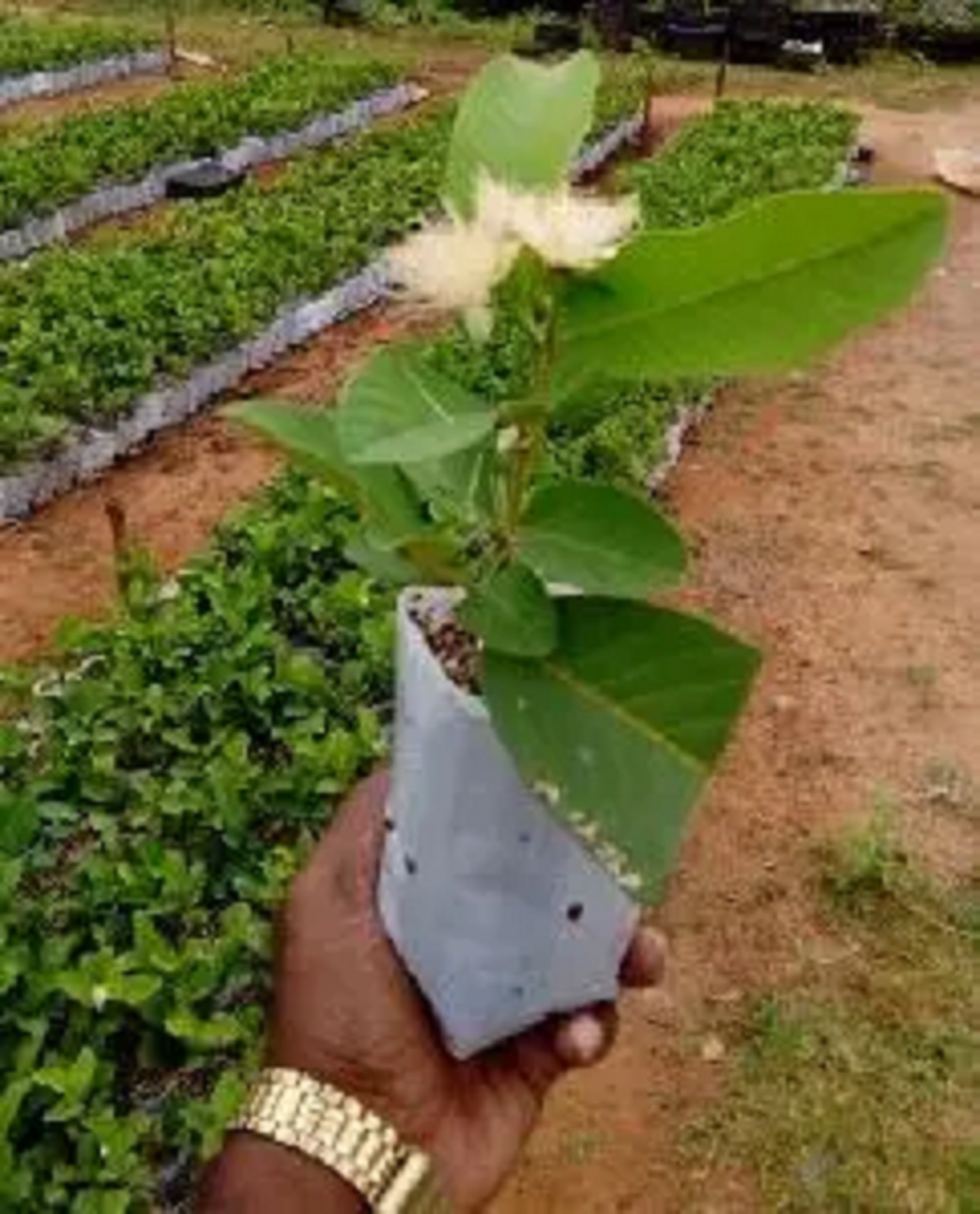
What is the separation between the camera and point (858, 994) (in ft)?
16.3

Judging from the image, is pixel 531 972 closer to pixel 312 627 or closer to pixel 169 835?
pixel 169 835

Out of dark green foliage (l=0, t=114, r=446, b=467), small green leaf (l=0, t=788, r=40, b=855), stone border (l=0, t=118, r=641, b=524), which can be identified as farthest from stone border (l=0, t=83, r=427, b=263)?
small green leaf (l=0, t=788, r=40, b=855)

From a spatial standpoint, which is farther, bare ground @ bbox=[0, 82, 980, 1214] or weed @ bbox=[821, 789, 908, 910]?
weed @ bbox=[821, 789, 908, 910]

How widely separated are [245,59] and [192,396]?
10.6 meters

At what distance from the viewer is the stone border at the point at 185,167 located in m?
11.7

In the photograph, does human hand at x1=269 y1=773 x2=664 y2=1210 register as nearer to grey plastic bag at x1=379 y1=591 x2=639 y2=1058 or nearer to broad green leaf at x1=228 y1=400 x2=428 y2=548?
grey plastic bag at x1=379 y1=591 x2=639 y2=1058

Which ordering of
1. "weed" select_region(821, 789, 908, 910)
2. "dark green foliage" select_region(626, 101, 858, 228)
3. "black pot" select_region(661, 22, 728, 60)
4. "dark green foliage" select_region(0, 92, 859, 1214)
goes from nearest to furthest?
"dark green foliage" select_region(0, 92, 859, 1214) < "weed" select_region(821, 789, 908, 910) < "dark green foliage" select_region(626, 101, 858, 228) < "black pot" select_region(661, 22, 728, 60)

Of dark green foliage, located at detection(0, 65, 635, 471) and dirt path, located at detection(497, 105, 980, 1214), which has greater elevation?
dark green foliage, located at detection(0, 65, 635, 471)

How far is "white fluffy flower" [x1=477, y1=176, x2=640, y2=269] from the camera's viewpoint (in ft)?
4.32

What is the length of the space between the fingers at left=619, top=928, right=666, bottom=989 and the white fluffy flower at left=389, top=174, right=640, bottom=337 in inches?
36.1

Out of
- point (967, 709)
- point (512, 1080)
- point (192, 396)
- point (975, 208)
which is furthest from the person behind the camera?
point (975, 208)

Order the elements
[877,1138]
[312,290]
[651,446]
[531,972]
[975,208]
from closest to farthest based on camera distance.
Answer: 1. [531,972]
2. [877,1138]
3. [651,446]
4. [312,290]
5. [975,208]

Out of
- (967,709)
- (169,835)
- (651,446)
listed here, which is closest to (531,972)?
(169,835)

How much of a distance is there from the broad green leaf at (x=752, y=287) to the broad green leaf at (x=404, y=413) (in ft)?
0.34
